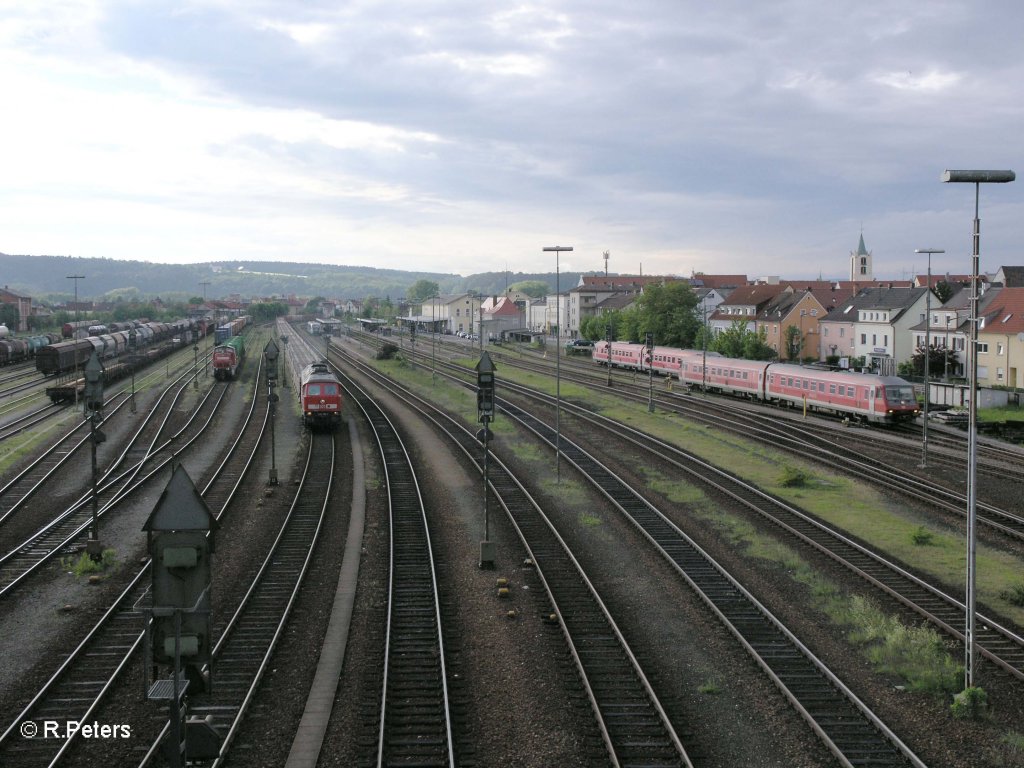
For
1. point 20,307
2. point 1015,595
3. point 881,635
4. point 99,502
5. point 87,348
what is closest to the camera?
point 881,635

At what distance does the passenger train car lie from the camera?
1943 inches

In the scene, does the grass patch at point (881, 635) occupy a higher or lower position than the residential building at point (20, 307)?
lower

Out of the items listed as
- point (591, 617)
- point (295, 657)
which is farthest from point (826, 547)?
point (295, 657)

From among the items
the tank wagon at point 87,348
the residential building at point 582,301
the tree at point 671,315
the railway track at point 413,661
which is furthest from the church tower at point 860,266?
the railway track at point 413,661

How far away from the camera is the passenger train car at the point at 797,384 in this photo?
49344 millimetres

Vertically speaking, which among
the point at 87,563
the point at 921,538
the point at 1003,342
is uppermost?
the point at 1003,342

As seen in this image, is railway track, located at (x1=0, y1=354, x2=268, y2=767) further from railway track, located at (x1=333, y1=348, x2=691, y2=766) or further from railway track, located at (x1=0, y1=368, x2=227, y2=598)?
railway track, located at (x1=333, y1=348, x2=691, y2=766)

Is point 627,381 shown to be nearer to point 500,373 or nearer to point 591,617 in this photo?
point 500,373

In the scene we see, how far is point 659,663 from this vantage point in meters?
16.8

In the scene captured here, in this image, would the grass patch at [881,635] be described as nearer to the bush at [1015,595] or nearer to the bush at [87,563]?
the bush at [1015,595]

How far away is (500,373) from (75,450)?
1918 inches

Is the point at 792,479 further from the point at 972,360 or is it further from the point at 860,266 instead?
the point at 860,266

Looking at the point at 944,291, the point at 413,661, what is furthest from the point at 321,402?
the point at 944,291

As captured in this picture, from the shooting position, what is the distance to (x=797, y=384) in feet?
189
